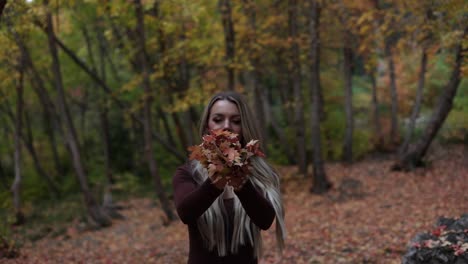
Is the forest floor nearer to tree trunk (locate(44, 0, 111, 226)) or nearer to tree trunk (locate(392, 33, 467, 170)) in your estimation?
tree trunk (locate(392, 33, 467, 170))

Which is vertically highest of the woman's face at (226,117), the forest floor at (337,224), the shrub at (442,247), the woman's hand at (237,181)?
the woman's face at (226,117)

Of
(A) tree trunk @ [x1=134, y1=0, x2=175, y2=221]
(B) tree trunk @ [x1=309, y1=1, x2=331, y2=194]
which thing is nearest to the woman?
(A) tree trunk @ [x1=134, y1=0, x2=175, y2=221]

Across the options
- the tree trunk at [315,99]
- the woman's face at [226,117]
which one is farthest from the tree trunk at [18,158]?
the woman's face at [226,117]

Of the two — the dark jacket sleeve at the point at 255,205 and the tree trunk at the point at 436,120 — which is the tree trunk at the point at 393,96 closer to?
the tree trunk at the point at 436,120

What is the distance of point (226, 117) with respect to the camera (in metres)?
2.40

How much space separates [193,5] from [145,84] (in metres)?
2.66

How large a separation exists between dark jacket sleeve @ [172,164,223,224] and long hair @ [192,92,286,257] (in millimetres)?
86

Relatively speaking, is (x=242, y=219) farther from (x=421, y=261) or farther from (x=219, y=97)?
(x=421, y=261)

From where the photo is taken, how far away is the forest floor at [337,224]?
7.60m

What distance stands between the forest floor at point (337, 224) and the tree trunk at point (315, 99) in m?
0.41

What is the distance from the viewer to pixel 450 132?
16969 mm

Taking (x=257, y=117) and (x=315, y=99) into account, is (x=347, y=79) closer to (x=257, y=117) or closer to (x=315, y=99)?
(x=315, y=99)

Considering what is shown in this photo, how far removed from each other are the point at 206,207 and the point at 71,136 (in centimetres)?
1071

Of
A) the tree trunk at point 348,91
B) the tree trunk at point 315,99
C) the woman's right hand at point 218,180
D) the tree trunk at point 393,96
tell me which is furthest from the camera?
the tree trunk at point 393,96
